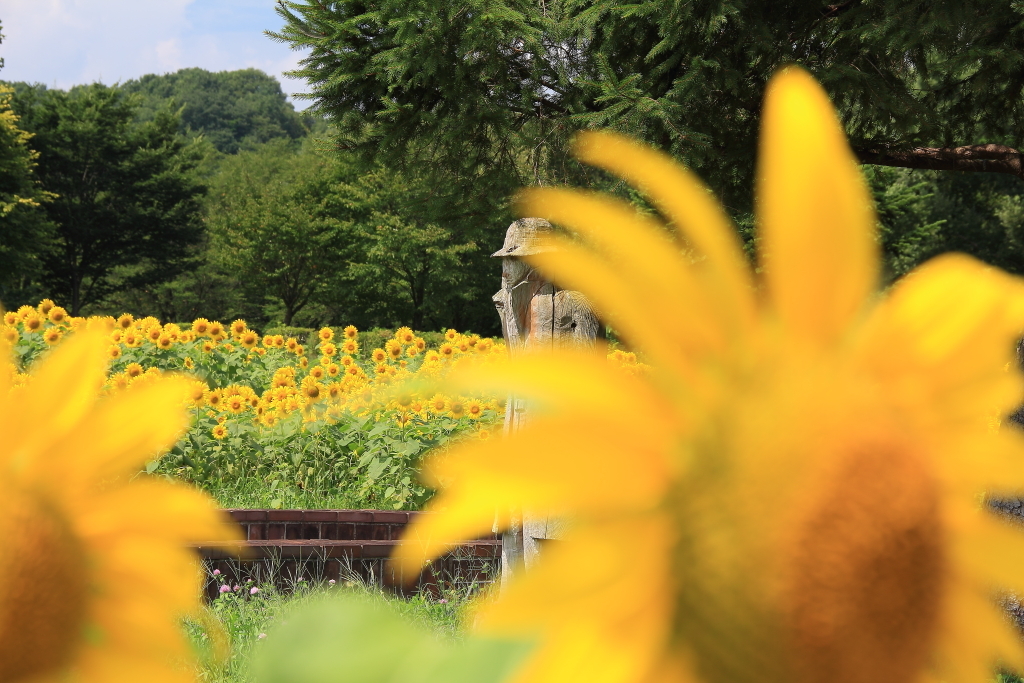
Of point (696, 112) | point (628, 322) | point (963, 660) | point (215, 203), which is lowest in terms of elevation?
point (963, 660)

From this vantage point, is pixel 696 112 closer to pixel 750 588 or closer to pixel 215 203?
pixel 750 588

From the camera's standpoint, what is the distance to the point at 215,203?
43969mm

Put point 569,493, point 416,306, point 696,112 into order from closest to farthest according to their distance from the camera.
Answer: point 569,493, point 696,112, point 416,306

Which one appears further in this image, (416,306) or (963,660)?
(416,306)

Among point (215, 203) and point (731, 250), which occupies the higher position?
point (215, 203)

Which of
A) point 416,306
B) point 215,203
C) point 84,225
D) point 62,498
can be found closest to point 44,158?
point 84,225

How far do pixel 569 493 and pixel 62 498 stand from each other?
0.15 m

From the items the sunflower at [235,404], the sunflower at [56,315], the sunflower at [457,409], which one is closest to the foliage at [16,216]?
the sunflower at [56,315]

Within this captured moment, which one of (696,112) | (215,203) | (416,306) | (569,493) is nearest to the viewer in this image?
(569,493)

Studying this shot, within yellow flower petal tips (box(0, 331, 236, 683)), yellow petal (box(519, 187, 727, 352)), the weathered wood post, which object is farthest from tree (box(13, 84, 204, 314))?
yellow petal (box(519, 187, 727, 352))

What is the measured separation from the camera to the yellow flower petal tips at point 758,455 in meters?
0.21

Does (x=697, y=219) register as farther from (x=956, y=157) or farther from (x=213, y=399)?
(x=956, y=157)

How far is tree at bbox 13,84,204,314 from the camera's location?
109ft

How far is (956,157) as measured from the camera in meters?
7.30
